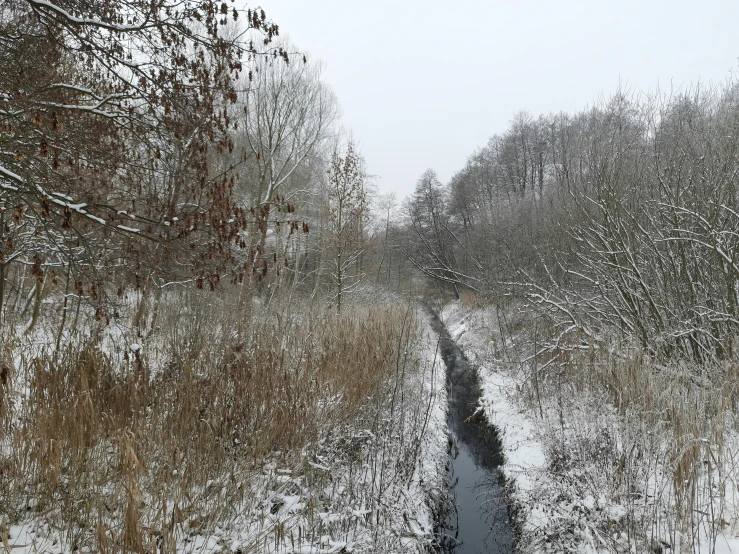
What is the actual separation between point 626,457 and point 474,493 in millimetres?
1985

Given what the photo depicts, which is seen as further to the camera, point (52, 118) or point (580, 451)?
point (580, 451)

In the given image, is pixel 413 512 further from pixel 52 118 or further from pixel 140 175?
pixel 52 118

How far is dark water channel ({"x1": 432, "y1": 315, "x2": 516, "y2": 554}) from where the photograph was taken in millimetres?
3975

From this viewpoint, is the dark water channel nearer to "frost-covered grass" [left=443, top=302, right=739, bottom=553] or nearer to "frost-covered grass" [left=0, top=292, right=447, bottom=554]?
"frost-covered grass" [left=443, top=302, right=739, bottom=553]

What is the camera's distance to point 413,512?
3.92 meters

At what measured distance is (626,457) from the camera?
3580 millimetres

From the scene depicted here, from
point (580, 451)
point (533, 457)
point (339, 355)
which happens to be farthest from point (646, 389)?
point (339, 355)

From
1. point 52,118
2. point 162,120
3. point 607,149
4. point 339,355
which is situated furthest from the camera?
point 607,149

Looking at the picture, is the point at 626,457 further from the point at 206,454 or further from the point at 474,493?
the point at 206,454

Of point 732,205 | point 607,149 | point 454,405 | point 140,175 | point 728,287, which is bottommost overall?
point 454,405

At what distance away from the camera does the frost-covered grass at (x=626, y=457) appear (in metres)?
2.81

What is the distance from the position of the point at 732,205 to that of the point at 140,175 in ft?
21.8

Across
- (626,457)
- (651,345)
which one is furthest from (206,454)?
(651,345)

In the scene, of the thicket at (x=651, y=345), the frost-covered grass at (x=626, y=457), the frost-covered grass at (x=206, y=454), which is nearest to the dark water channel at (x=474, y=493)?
the frost-covered grass at (x=626, y=457)
